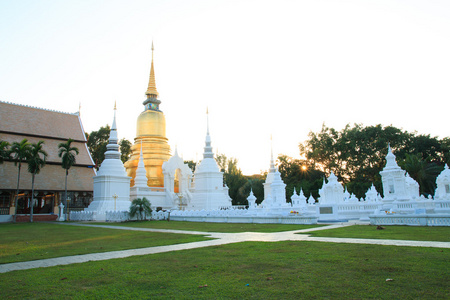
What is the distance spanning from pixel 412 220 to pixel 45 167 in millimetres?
36379

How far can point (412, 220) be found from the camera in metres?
16.9

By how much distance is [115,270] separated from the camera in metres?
7.32

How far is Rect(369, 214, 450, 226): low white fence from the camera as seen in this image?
627 inches

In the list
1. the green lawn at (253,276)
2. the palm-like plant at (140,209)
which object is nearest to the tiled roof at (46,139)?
the palm-like plant at (140,209)

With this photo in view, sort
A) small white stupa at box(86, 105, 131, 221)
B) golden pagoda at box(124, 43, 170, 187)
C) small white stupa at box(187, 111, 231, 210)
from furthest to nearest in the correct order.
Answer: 1. golden pagoda at box(124, 43, 170, 187)
2. small white stupa at box(187, 111, 231, 210)
3. small white stupa at box(86, 105, 131, 221)

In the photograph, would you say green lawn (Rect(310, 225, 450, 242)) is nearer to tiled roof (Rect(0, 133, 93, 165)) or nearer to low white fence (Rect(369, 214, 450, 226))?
low white fence (Rect(369, 214, 450, 226))

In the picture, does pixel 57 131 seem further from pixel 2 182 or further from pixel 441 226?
pixel 441 226

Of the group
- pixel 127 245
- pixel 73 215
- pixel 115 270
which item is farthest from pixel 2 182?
pixel 115 270

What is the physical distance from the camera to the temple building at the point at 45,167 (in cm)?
3566

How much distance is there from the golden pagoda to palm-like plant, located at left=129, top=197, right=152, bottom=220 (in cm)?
1168

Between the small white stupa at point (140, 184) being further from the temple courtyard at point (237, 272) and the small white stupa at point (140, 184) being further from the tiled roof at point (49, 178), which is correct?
the temple courtyard at point (237, 272)

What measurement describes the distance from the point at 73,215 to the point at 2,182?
8.52 m

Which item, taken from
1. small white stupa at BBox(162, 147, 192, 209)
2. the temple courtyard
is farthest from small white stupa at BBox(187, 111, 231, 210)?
the temple courtyard

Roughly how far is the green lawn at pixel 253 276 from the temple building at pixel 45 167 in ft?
99.6
